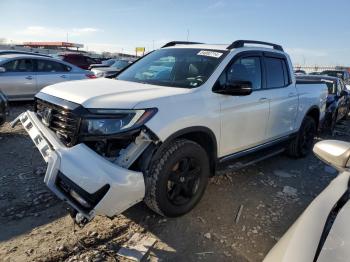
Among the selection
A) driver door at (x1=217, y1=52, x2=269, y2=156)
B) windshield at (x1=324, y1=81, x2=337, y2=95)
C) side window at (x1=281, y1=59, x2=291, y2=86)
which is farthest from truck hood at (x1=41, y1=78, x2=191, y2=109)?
windshield at (x1=324, y1=81, x2=337, y2=95)

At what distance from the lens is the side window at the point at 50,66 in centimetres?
967

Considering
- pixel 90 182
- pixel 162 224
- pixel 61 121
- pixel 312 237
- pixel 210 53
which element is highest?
pixel 210 53

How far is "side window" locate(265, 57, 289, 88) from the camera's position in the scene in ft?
16.2

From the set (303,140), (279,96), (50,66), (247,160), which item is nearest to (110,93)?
(247,160)

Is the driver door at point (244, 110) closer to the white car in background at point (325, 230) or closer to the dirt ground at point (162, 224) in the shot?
the dirt ground at point (162, 224)

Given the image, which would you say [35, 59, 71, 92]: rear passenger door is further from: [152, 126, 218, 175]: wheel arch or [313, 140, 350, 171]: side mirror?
[313, 140, 350, 171]: side mirror

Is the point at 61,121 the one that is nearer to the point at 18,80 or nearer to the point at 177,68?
the point at 177,68

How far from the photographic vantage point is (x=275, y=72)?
512cm

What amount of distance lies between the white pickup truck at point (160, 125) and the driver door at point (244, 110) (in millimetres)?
13

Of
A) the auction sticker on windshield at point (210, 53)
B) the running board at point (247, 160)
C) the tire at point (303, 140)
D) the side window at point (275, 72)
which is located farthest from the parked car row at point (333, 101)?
the auction sticker on windshield at point (210, 53)

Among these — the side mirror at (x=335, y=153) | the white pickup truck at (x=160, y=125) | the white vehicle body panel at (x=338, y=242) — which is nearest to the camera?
the white vehicle body panel at (x=338, y=242)

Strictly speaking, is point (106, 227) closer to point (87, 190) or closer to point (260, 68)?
point (87, 190)

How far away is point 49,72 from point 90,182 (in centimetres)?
793

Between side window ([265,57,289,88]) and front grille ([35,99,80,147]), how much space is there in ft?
9.63
